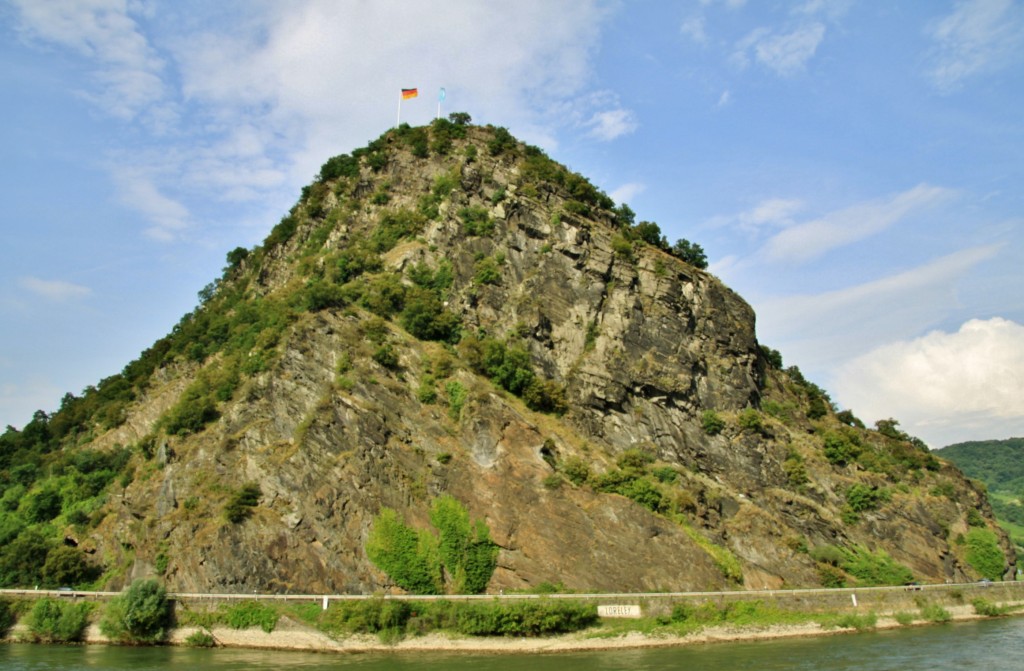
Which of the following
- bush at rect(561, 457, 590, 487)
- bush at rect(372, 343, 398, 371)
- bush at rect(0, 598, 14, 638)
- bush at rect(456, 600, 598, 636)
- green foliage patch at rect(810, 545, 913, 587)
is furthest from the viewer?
bush at rect(372, 343, 398, 371)

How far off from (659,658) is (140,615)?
3234 centimetres

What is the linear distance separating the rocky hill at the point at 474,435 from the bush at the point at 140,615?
288 centimetres

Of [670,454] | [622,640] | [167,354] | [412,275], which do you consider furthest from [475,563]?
[167,354]

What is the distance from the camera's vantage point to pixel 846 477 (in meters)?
65.8

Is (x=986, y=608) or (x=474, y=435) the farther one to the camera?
(x=474, y=435)

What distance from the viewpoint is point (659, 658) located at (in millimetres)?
40500

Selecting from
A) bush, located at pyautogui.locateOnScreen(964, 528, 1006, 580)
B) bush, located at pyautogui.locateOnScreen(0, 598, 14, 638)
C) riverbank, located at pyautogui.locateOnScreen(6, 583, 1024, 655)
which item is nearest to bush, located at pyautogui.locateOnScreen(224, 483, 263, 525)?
riverbank, located at pyautogui.locateOnScreen(6, 583, 1024, 655)

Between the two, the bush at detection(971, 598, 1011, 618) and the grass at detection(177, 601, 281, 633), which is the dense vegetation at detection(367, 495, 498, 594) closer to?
the grass at detection(177, 601, 281, 633)

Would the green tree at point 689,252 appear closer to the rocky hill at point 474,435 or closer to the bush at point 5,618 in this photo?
the rocky hill at point 474,435

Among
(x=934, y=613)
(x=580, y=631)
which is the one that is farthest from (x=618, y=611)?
(x=934, y=613)

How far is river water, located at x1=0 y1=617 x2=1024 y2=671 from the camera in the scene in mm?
37125

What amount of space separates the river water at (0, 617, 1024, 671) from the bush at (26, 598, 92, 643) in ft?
3.98

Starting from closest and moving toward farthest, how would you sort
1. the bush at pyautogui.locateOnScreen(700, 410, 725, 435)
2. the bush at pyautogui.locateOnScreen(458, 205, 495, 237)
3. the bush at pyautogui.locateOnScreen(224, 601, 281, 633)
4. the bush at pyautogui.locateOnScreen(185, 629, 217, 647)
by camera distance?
1. the bush at pyautogui.locateOnScreen(224, 601, 281, 633)
2. the bush at pyautogui.locateOnScreen(185, 629, 217, 647)
3. the bush at pyautogui.locateOnScreen(700, 410, 725, 435)
4. the bush at pyautogui.locateOnScreen(458, 205, 495, 237)

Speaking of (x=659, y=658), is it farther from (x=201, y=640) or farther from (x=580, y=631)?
(x=201, y=640)
